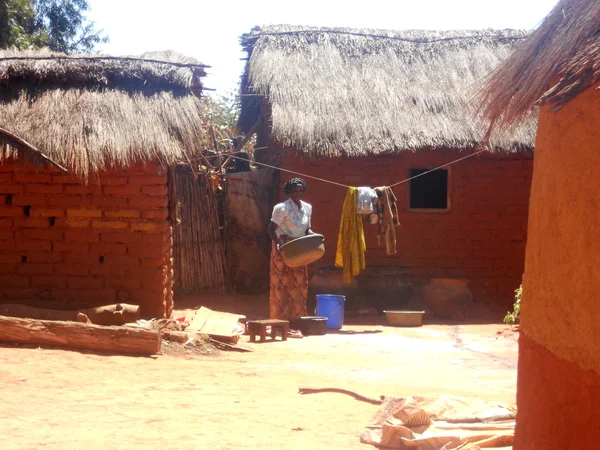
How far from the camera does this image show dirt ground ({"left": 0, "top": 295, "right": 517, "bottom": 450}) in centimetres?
451

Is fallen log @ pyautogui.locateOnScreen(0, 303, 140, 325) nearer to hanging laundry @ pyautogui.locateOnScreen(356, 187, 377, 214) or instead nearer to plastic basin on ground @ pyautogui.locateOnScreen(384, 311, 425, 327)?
hanging laundry @ pyautogui.locateOnScreen(356, 187, 377, 214)

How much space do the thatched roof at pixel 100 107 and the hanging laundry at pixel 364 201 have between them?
2280 mm

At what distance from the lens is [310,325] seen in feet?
30.1

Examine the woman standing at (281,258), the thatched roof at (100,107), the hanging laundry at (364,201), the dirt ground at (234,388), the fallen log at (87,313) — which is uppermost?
the thatched roof at (100,107)

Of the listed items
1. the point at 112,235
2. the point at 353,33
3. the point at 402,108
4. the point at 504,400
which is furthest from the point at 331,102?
the point at 504,400

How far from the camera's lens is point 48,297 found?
8.62 m

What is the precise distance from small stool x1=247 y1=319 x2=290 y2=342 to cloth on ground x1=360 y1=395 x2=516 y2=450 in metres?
3.65

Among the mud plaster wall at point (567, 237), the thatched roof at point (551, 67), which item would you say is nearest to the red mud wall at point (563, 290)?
the mud plaster wall at point (567, 237)

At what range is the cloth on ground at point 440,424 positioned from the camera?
14.3 feet

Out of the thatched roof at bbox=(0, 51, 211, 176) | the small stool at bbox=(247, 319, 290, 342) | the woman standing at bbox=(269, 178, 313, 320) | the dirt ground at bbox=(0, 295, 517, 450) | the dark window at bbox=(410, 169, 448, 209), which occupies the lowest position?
the dirt ground at bbox=(0, 295, 517, 450)

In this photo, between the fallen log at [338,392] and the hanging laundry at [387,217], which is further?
the hanging laundry at [387,217]

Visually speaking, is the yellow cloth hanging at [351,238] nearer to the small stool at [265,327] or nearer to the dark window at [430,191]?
the small stool at [265,327]

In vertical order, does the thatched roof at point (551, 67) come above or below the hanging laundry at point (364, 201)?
above

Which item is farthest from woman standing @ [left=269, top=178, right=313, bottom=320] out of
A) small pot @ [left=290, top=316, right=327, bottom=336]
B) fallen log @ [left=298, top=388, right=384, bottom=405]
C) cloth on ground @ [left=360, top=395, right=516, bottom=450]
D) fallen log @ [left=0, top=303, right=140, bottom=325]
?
cloth on ground @ [left=360, top=395, right=516, bottom=450]
